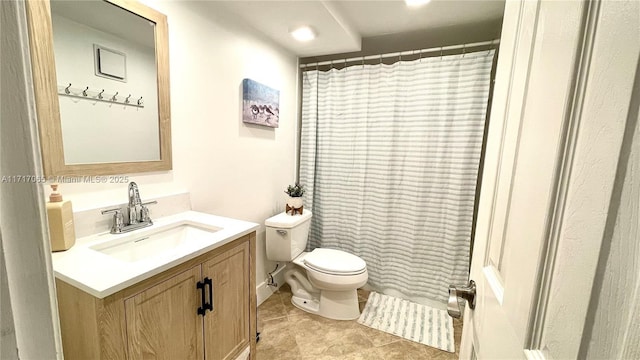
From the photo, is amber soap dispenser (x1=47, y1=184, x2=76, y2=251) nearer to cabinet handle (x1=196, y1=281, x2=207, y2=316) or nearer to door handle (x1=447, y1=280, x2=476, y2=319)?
cabinet handle (x1=196, y1=281, x2=207, y2=316)

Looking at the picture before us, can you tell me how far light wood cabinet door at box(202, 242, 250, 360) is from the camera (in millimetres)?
1078

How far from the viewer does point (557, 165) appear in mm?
328

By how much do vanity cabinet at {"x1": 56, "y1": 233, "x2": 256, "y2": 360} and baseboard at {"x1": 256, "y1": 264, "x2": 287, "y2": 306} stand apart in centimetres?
75

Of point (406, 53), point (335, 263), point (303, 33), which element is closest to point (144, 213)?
point (335, 263)

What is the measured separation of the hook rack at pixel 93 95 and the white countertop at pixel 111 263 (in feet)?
1.85

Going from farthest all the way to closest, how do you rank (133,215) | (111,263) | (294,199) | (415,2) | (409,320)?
(294,199) < (409,320) < (415,2) < (133,215) < (111,263)

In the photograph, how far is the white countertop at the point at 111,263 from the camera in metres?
0.73

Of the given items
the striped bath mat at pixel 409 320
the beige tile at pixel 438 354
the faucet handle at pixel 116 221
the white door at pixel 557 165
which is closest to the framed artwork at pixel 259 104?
the faucet handle at pixel 116 221

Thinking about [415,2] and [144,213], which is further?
[415,2]

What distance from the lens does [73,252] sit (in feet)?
2.97

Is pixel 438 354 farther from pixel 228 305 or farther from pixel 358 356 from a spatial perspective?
pixel 228 305

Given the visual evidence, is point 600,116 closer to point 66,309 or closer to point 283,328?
point 66,309

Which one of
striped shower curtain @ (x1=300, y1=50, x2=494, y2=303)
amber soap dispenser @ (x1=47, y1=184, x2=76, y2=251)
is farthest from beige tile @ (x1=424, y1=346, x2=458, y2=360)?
amber soap dispenser @ (x1=47, y1=184, x2=76, y2=251)

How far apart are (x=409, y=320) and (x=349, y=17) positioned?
2.28 meters
